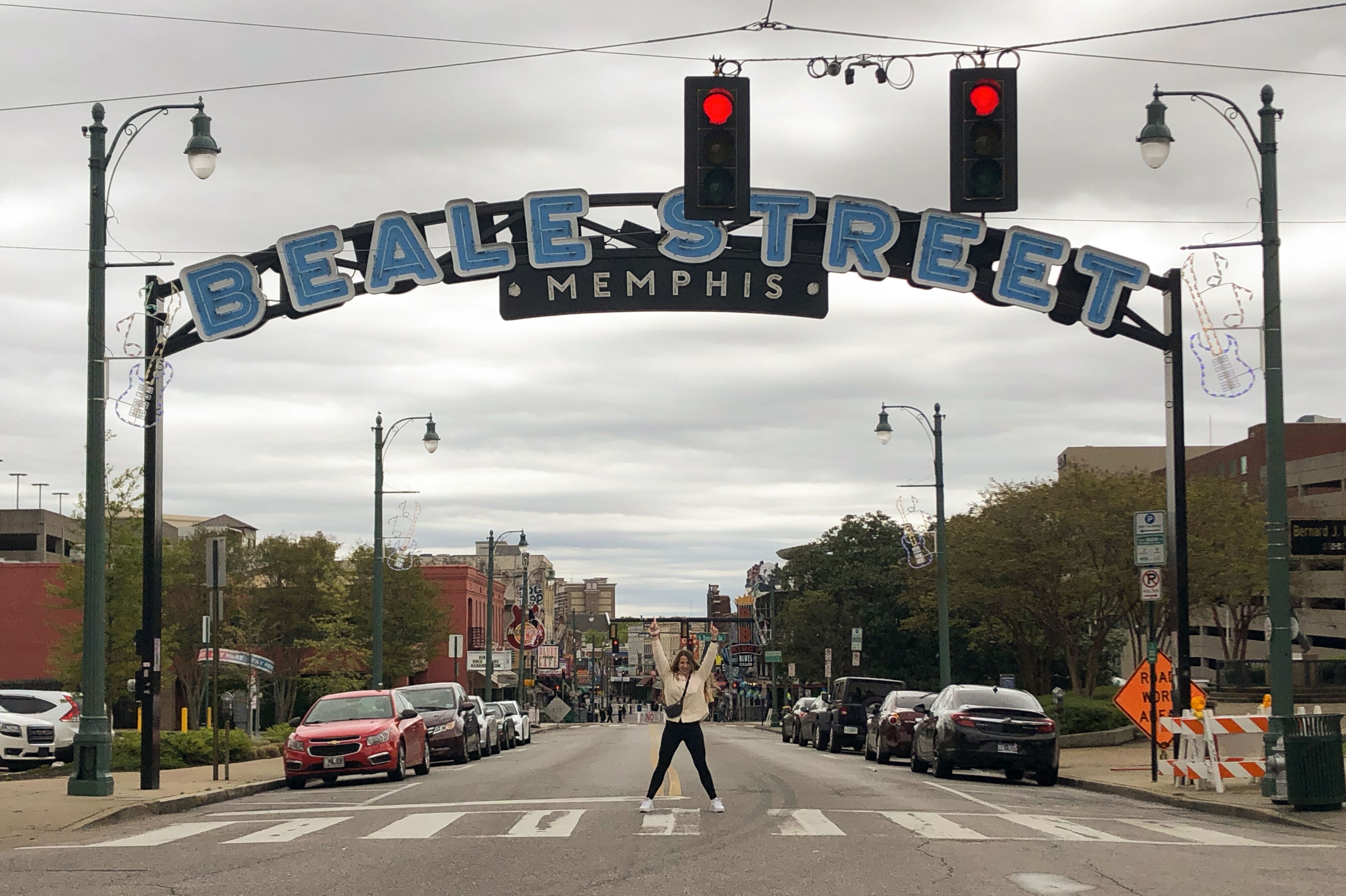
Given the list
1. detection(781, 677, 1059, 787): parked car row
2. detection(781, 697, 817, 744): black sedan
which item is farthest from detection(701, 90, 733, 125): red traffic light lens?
detection(781, 697, 817, 744): black sedan

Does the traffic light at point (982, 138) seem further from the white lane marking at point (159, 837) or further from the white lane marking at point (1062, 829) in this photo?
the white lane marking at point (159, 837)

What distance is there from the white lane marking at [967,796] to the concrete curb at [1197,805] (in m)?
2.17

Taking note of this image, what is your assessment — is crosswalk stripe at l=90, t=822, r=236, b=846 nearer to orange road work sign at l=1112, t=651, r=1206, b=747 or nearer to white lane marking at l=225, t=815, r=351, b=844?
white lane marking at l=225, t=815, r=351, b=844

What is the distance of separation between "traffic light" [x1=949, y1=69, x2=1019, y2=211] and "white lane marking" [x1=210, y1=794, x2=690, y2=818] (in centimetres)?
782

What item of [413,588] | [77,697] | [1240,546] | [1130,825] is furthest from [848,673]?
[1130,825]

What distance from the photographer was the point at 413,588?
7150 cm

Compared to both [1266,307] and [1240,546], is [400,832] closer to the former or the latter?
[1266,307]

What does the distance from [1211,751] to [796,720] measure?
84.1 ft

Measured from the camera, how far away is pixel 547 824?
14758 millimetres

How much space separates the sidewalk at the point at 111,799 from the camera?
52.6 feet

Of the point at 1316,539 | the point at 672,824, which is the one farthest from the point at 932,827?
the point at 1316,539

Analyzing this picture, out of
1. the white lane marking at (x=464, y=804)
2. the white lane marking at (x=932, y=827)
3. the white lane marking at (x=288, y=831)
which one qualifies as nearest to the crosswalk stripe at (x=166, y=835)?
the white lane marking at (x=288, y=831)

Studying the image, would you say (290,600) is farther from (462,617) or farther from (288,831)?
(288,831)

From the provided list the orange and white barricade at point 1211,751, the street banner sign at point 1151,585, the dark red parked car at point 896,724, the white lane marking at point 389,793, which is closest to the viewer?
the white lane marking at point 389,793
